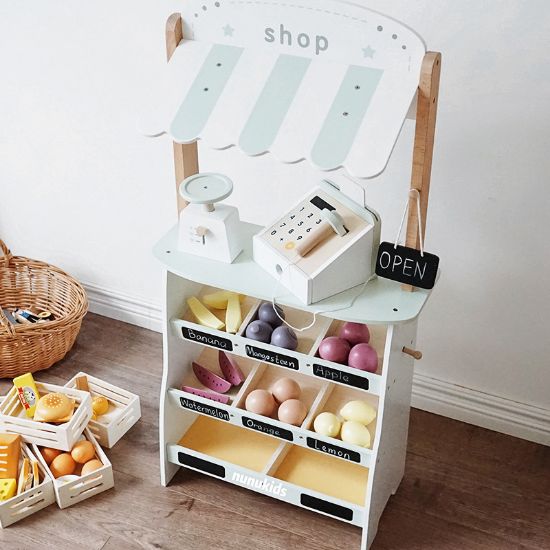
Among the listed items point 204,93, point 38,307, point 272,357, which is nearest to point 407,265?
point 272,357

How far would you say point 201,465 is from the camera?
210 centimetres

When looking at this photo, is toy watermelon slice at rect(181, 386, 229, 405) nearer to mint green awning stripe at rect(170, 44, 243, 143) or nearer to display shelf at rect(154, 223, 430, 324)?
display shelf at rect(154, 223, 430, 324)

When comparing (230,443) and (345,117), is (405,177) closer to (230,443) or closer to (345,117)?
(345,117)

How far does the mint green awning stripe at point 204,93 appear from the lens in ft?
5.33

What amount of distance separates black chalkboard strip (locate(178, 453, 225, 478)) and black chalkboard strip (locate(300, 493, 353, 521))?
8.7 inches

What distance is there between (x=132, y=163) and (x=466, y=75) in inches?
40.4

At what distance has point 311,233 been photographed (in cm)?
170

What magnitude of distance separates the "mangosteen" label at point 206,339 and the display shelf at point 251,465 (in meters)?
0.32

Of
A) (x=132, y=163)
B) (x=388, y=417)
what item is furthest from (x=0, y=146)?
(x=388, y=417)

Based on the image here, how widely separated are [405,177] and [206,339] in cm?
63

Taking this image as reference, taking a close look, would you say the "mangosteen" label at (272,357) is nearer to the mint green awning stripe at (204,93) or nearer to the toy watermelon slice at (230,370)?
the toy watermelon slice at (230,370)

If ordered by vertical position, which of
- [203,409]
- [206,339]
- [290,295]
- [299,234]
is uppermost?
[299,234]

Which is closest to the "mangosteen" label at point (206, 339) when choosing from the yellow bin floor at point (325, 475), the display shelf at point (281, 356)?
the display shelf at point (281, 356)

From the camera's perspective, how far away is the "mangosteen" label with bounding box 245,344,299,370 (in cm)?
186
